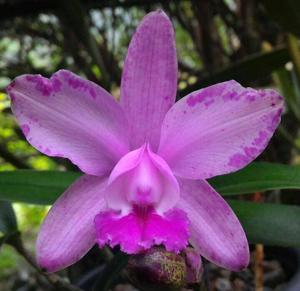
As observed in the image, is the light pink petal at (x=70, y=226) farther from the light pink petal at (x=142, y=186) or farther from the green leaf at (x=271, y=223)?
the green leaf at (x=271, y=223)

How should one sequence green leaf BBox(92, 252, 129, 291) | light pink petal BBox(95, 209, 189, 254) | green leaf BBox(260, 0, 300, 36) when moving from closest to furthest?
light pink petal BBox(95, 209, 189, 254) → green leaf BBox(92, 252, 129, 291) → green leaf BBox(260, 0, 300, 36)

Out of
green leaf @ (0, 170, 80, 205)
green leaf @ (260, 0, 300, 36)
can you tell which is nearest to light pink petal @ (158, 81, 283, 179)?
green leaf @ (0, 170, 80, 205)

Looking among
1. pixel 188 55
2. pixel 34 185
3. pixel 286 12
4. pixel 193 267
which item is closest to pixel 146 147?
pixel 193 267

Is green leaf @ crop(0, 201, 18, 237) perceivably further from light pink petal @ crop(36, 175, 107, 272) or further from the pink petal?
the pink petal

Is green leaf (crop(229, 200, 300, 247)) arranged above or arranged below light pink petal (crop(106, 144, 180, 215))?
below

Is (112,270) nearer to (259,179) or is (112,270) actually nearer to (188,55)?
(259,179)

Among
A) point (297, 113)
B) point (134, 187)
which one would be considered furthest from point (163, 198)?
point (297, 113)

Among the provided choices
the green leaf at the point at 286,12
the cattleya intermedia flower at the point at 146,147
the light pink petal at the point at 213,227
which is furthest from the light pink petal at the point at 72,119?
the green leaf at the point at 286,12
